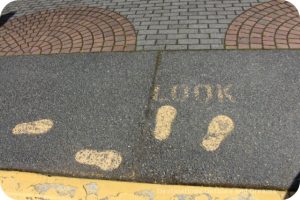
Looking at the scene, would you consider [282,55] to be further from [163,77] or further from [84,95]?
[84,95]

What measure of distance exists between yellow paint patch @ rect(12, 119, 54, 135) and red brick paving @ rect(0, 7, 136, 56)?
1329 millimetres

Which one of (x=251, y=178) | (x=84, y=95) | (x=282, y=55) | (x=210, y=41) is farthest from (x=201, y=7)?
(x=251, y=178)

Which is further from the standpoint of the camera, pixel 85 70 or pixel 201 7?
pixel 201 7

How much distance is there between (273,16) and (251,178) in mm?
2734

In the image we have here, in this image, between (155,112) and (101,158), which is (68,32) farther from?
(101,158)

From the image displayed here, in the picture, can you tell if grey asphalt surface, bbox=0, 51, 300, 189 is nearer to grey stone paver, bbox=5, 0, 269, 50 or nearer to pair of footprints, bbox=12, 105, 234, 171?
pair of footprints, bbox=12, 105, 234, 171

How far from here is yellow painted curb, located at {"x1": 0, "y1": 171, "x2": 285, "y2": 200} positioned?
2.46 metres

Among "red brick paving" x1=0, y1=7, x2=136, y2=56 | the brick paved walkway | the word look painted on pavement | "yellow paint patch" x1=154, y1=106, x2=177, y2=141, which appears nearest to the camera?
"yellow paint patch" x1=154, y1=106, x2=177, y2=141

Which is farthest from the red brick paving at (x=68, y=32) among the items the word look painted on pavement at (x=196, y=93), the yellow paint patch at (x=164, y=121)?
the yellow paint patch at (x=164, y=121)

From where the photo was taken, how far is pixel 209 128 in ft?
9.82

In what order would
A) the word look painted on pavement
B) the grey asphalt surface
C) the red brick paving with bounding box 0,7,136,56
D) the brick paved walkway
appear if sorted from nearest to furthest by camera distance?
the grey asphalt surface < the word look painted on pavement < the brick paved walkway < the red brick paving with bounding box 0,7,136,56

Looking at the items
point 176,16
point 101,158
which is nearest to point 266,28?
point 176,16

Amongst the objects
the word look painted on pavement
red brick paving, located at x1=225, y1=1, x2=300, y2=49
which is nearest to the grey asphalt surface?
the word look painted on pavement

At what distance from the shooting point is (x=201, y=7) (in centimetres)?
494
